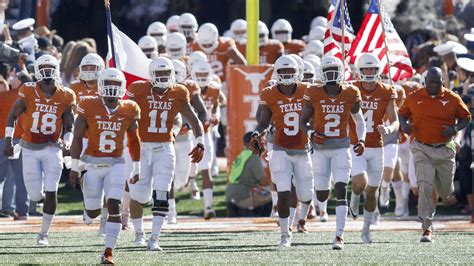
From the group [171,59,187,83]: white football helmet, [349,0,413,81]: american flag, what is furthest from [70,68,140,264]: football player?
[349,0,413,81]: american flag

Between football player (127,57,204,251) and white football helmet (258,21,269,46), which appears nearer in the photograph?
football player (127,57,204,251)

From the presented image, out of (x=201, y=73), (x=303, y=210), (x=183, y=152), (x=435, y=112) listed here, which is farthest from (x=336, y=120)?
(x=201, y=73)

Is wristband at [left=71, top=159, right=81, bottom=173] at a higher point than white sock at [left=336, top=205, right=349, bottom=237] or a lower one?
higher

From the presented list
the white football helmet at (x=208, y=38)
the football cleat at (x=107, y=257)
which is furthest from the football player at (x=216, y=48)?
the football cleat at (x=107, y=257)

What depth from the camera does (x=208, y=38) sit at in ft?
70.6

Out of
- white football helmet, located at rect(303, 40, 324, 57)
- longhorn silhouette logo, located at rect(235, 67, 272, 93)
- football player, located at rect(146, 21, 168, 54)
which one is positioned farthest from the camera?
football player, located at rect(146, 21, 168, 54)

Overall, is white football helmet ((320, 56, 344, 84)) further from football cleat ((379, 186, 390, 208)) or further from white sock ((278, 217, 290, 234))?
football cleat ((379, 186, 390, 208))

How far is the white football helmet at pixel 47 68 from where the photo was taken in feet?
50.5

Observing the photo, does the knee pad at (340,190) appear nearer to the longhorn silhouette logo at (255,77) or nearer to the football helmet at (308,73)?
the football helmet at (308,73)

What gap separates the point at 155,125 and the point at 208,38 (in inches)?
255

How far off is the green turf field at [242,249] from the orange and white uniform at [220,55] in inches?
208

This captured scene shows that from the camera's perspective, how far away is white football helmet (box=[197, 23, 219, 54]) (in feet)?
70.6

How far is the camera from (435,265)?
513 inches

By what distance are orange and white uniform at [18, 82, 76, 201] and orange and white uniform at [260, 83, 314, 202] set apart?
189 cm
